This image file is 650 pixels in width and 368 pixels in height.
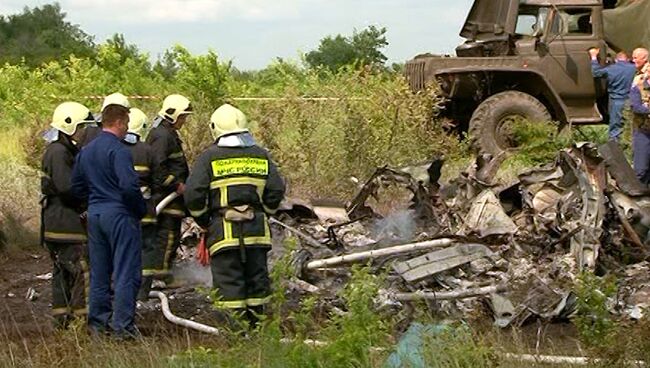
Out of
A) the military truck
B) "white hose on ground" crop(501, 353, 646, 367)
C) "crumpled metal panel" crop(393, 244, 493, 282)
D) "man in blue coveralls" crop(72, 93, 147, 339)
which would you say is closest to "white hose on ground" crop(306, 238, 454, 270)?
"crumpled metal panel" crop(393, 244, 493, 282)

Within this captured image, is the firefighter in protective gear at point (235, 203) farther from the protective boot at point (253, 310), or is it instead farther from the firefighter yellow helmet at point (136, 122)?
the firefighter yellow helmet at point (136, 122)

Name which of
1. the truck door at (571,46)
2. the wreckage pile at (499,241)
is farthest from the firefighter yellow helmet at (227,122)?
the truck door at (571,46)

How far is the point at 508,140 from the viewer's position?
52.3ft

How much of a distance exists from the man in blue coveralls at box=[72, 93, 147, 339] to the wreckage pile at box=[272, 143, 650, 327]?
1399 millimetres

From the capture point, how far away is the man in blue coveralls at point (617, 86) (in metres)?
15.0

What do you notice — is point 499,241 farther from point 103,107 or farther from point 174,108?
point 103,107

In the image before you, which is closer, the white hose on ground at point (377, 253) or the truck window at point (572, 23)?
the white hose on ground at point (377, 253)

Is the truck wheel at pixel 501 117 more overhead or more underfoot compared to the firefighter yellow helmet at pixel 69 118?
more underfoot

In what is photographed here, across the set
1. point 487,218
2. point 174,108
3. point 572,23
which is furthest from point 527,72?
point 174,108

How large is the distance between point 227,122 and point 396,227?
3.36 meters

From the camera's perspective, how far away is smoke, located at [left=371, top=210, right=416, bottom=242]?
32.1 ft

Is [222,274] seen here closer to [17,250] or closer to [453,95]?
[17,250]

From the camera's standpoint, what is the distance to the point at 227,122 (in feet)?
22.7

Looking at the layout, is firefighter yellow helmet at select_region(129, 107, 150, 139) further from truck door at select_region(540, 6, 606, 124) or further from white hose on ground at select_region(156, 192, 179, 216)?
truck door at select_region(540, 6, 606, 124)
